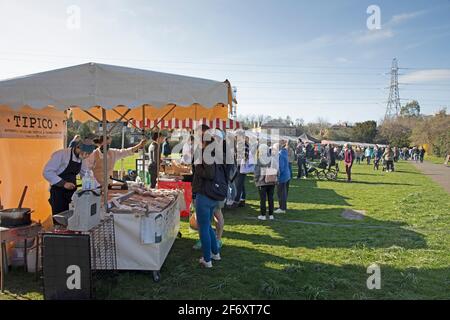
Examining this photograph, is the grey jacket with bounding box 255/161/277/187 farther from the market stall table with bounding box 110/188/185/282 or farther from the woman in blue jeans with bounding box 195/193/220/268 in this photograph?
the market stall table with bounding box 110/188/185/282

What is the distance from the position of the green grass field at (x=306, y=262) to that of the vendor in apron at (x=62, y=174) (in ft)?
3.52

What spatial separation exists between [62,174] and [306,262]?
374 centimetres

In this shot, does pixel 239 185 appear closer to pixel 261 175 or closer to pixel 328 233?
pixel 261 175

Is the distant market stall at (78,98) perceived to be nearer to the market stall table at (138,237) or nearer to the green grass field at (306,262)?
the market stall table at (138,237)

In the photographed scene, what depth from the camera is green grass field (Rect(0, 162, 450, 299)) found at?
14.2 ft

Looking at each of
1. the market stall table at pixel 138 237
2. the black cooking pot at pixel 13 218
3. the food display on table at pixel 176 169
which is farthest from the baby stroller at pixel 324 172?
the black cooking pot at pixel 13 218

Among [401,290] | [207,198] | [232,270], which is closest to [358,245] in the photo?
[401,290]

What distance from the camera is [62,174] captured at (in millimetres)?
5121

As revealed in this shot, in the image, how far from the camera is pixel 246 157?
10.1 m

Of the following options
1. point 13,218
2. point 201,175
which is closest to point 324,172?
point 201,175

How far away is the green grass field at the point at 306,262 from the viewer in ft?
14.2

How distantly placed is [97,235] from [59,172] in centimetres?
126

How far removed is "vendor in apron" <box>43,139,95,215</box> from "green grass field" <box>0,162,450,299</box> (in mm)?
1074
